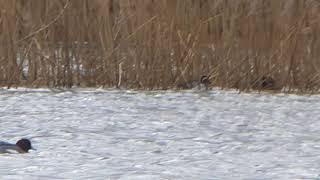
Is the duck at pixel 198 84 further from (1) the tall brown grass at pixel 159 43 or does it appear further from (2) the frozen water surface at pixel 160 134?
(2) the frozen water surface at pixel 160 134

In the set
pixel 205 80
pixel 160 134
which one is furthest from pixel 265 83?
pixel 160 134

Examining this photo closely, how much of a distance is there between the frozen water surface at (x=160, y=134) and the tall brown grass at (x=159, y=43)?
25 cm

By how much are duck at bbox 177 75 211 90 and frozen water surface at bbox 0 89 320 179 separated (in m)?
0.15

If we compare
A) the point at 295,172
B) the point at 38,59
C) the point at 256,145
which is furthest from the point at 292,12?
the point at 295,172

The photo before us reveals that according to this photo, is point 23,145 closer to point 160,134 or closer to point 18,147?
point 18,147

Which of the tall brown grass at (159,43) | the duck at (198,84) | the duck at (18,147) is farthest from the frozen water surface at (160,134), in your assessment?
the tall brown grass at (159,43)

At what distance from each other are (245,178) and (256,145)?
33.5 inches

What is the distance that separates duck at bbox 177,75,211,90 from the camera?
6694 millimetres

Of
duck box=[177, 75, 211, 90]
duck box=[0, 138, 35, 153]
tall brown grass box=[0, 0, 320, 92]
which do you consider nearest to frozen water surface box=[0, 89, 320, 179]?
duck box=[0, 138, 35, 153]

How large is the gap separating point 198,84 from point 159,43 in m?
0.43

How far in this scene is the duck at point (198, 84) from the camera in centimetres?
669

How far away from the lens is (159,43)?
6625 mm

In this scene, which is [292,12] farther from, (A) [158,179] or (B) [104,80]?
(A) [158,179]

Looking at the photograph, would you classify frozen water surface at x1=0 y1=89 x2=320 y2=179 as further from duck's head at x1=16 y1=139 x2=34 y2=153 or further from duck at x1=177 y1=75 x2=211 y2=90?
duck at x1=177 y1=75 x2=211 y2=90
